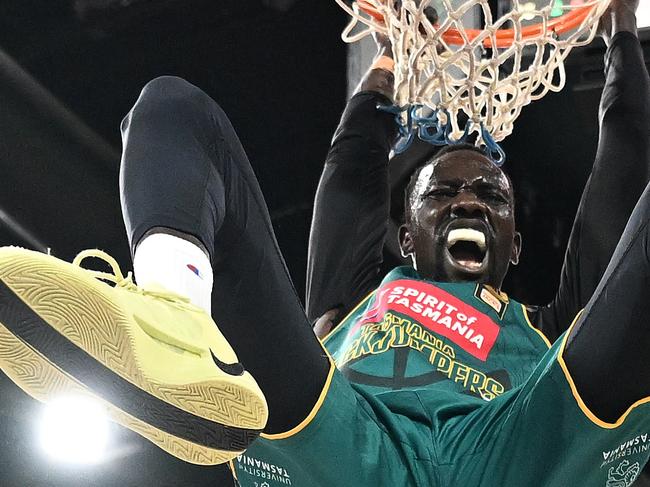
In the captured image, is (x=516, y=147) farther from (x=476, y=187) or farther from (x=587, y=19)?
(x=476, y=187)

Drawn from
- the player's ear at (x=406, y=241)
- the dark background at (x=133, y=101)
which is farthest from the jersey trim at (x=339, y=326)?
the dark background at (x=133, y=101)

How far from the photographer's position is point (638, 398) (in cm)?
132

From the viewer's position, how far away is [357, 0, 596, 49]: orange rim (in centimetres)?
214

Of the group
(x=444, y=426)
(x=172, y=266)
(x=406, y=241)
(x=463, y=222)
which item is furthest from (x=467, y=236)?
(x=172, y=266)

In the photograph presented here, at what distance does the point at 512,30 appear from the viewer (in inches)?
86.0

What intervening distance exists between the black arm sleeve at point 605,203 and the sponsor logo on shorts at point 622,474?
14.5 inches

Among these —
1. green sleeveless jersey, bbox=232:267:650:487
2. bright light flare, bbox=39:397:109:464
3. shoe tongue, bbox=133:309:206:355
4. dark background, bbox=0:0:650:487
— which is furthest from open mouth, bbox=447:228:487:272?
bright light flare, bbox=39:397:109:464

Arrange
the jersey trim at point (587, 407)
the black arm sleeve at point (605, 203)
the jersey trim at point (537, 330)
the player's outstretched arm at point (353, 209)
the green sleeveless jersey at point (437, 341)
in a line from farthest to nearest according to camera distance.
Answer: the player's outstretched arm at point (353, 209)
the black arm sleeve at point (605, 203)
the jersey trim at point (537, 330)
the green sleeveless jersey at point (437, 341)
the jersey trim at point (587, 407)

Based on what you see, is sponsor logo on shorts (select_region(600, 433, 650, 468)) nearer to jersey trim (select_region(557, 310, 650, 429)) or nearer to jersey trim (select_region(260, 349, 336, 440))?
jersey trim (select_region(557, 310, 650, 429))

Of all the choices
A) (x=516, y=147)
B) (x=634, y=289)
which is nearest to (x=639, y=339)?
(x=634, y=289)

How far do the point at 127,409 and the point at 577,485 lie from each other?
56 centimetres

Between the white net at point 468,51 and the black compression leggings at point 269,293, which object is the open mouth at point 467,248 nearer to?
the white net at point 468,51

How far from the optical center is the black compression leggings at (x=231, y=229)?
47.8 inches

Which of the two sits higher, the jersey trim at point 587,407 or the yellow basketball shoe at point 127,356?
the yellow basketball shoe at point 127,356
